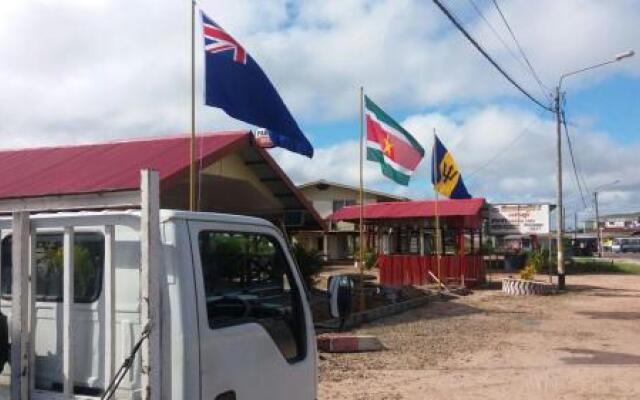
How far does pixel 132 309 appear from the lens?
3.49m

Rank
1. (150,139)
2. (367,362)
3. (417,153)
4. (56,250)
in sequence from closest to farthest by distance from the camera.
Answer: (56,250)
(367,362)
(150,139)
(417,153)

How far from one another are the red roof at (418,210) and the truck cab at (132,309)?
949 inches

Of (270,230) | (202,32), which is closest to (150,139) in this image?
(202,32)

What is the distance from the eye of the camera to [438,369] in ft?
35.1

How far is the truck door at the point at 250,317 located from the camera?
11.5 ft

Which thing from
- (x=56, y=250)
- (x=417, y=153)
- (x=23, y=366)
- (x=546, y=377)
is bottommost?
(x=546, y=377)

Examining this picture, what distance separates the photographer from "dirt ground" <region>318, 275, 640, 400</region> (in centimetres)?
923

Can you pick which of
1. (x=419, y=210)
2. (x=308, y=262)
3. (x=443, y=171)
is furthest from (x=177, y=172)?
(x=419, y=210)

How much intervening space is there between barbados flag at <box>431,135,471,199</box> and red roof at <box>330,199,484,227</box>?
3083 millimetres

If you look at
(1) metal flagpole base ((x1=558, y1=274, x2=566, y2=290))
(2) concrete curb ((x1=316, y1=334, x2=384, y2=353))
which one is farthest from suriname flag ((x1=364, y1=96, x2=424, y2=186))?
(1) metal flagpole base ((x1=558, y1=274, x2=566, y2=290))

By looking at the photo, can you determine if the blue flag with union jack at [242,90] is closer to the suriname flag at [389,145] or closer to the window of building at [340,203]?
the suriname flag at [389,145]

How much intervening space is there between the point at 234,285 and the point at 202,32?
687 centimetres

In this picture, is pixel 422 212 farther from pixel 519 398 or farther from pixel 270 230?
pixel 270 230

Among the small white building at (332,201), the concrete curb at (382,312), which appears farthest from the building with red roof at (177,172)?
the small white building at (332,201)
